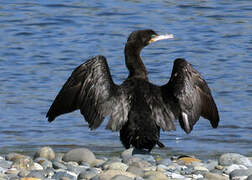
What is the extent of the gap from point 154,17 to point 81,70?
10.8 m

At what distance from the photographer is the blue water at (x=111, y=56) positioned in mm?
11711

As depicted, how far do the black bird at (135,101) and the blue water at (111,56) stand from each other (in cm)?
137

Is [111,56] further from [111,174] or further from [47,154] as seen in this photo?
[111,174]

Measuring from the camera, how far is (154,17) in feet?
66.4

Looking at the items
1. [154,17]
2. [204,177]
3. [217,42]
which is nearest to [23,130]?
[204,177]

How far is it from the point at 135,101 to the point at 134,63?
3.09 feet

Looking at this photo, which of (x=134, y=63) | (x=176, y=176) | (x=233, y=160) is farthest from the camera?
(x=134, y=63)

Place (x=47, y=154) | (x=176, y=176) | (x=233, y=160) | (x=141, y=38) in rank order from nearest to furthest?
(x=176, y=176) < (x=233, y=160) < (x=47, y=154) < (x=141, y=38)

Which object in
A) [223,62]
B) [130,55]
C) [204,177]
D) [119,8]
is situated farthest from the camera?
[119,8]

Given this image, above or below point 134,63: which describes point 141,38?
above

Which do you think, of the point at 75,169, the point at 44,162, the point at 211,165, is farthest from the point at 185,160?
the point at 44,162

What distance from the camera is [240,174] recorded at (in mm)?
8227

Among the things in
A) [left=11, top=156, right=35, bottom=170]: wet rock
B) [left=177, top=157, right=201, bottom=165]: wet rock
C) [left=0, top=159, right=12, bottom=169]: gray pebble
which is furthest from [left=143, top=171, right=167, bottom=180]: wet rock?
[left=0, top=159, right=12, bottom=169]: gray pebble

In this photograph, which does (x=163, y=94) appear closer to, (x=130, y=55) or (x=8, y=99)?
(x=130, y=55)
